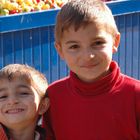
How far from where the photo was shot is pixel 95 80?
88.4 inches

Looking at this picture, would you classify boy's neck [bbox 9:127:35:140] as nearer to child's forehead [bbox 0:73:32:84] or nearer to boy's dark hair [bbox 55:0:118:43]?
child's forehead [bbox 0:73:32:84]

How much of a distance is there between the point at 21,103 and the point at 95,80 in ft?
1.22

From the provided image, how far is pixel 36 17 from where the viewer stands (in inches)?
→ 156

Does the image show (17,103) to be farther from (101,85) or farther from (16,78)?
(101,85)

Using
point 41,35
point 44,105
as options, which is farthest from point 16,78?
point 41,35

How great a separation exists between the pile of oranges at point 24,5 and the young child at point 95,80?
2.17m

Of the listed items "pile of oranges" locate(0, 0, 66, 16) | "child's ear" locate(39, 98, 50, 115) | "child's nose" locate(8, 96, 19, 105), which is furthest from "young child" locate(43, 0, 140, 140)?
"pile of oranges" locate(0, 0, 66, 16)

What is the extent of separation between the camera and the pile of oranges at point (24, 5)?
443 centimetres

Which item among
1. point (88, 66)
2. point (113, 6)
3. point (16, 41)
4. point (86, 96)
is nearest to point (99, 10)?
point (88, 66)

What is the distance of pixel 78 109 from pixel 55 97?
169 millimetres

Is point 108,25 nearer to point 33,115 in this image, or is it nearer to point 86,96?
point 86,96

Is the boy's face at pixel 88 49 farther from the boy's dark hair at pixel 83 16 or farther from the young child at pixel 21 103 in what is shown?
the young child at pixel 21 103

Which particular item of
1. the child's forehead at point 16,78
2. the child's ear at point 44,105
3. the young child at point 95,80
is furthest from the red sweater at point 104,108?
the child's forehead at point 16,78

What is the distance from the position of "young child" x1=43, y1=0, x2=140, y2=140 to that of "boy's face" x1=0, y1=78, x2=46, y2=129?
Result: 183mm
